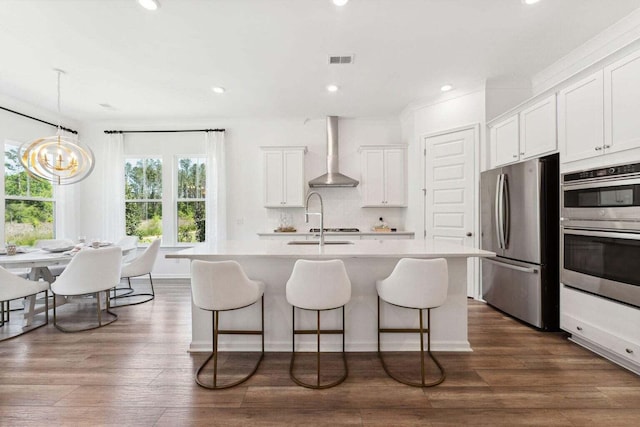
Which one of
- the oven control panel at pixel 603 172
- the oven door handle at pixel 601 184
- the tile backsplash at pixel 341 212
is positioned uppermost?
the oven control panel at pixel 603 172

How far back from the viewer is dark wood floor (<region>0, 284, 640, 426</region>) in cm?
170

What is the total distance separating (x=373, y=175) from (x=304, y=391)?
3.69m

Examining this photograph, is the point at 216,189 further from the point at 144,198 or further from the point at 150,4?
the point at 150,4

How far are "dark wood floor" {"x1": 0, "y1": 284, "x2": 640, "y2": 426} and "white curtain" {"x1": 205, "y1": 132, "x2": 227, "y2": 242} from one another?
259cm

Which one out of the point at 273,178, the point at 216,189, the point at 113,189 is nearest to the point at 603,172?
the point at 273,178

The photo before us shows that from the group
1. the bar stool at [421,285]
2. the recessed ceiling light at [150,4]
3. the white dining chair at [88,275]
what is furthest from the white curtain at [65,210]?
the bar stool at [421,285]

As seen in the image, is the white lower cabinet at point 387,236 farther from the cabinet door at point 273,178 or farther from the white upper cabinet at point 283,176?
the cabinet door at point 273,178

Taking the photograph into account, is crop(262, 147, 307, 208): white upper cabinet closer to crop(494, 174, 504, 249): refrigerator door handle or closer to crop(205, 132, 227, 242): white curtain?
crop(205, 132, 227, 242): white curtain

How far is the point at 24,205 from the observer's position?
451 cm

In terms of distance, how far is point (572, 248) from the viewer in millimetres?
2572

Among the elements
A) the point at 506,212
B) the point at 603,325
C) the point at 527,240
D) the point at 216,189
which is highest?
the point at 216,189

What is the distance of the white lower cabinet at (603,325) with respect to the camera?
2094mm

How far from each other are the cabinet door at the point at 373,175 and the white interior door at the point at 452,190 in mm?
788

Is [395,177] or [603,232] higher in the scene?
[395,177]
